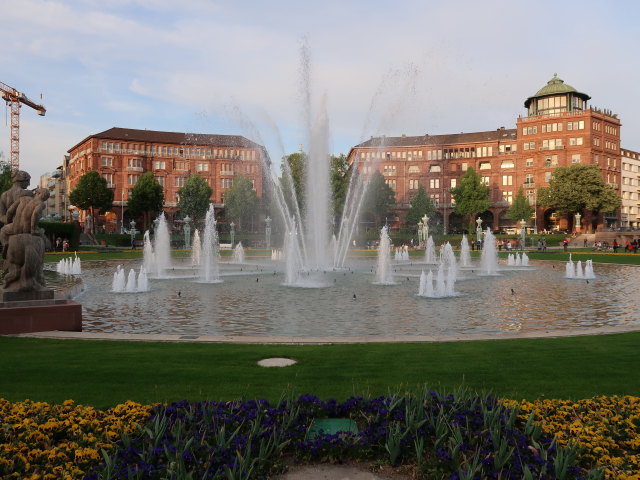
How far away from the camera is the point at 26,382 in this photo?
793cm

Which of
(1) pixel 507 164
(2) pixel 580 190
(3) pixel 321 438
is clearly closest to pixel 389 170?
(1) pixel 507 164

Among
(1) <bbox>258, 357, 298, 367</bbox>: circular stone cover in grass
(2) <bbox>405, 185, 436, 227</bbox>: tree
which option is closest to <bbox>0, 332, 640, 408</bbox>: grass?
(1) <bbox>258, 357, 298, 367</bbox>: circular stone cover in grass

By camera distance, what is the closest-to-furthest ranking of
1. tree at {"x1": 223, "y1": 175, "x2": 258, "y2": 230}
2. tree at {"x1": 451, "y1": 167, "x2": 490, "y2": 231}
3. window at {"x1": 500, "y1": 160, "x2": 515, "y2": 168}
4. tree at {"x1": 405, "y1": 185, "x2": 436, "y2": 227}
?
tree at {"x1": 223, "y1": 175, "x2": 258, "y2": 230} → tree at {"x1": 451, "y1": 167, "x2": 490, "y2": 231} → tree at {"x1": 405, "y1": 185, "x2": 436, "y2": 227} → window at {"x1": 500, "y1": 160, "x2": 515, "y2": 168}

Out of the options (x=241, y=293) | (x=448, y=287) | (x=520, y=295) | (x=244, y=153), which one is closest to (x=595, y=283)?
(x=520, y=295)

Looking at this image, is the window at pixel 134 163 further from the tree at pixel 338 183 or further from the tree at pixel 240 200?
the tree at pixel 338 183

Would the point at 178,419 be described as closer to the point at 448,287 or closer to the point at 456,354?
the point at 456,354

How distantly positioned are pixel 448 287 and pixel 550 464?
17.8m

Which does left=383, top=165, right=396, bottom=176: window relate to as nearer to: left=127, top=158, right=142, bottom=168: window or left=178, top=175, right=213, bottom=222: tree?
left=178, top=175, right=213, bottom=222: tree

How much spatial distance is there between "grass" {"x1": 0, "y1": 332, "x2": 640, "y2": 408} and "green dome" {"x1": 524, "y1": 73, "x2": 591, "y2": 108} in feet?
346

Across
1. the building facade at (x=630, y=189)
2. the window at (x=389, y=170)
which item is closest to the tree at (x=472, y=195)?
the window at (x=389, y=170)

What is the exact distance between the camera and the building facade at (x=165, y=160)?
106 meters

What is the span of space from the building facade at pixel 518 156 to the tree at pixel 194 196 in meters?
29.4

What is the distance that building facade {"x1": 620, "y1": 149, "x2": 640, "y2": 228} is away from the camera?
380ft

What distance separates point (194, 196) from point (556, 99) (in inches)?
2919
